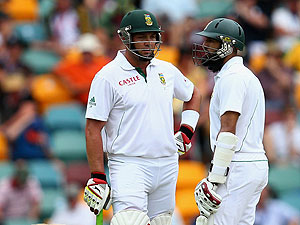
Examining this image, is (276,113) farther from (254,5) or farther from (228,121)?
(228,121)

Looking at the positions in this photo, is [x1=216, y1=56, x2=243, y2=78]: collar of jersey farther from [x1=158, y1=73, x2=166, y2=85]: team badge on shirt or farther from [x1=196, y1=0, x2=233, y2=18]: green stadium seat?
[x1=196, y1=0, x2=233, y2=18]: green stadium seat

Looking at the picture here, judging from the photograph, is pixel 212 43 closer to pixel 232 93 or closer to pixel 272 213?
pixel 232 93

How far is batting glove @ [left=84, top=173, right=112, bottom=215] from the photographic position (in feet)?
19.5

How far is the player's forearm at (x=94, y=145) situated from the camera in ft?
19.7

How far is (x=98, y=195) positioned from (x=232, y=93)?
1.32m

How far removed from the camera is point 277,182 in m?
11.2

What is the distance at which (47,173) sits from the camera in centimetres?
1073

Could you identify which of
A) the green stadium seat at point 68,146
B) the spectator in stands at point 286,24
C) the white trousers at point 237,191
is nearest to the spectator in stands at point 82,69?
the green stadium seat at point 68,146

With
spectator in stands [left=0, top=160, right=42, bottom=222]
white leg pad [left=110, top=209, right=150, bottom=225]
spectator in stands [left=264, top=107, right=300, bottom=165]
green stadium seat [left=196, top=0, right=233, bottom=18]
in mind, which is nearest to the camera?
white leg pad [left=110, top=209, right=150, bottom=225]

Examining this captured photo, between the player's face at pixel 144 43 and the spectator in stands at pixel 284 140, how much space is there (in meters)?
5.55

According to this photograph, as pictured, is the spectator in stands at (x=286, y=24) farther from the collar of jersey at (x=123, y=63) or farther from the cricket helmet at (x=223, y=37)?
the collar of jersey at (x=123, y=63)

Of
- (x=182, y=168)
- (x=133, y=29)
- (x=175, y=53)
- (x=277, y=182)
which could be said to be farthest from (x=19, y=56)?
(x=133, y=29)

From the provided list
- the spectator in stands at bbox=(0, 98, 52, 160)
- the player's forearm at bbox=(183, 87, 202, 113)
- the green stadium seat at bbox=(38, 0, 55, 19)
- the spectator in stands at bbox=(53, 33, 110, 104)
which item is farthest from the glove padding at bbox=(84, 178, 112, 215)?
the green stadium seat at bbox=(38, 0, 55, 19)

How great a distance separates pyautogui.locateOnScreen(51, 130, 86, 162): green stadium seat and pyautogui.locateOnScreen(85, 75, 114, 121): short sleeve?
16.8 feet
